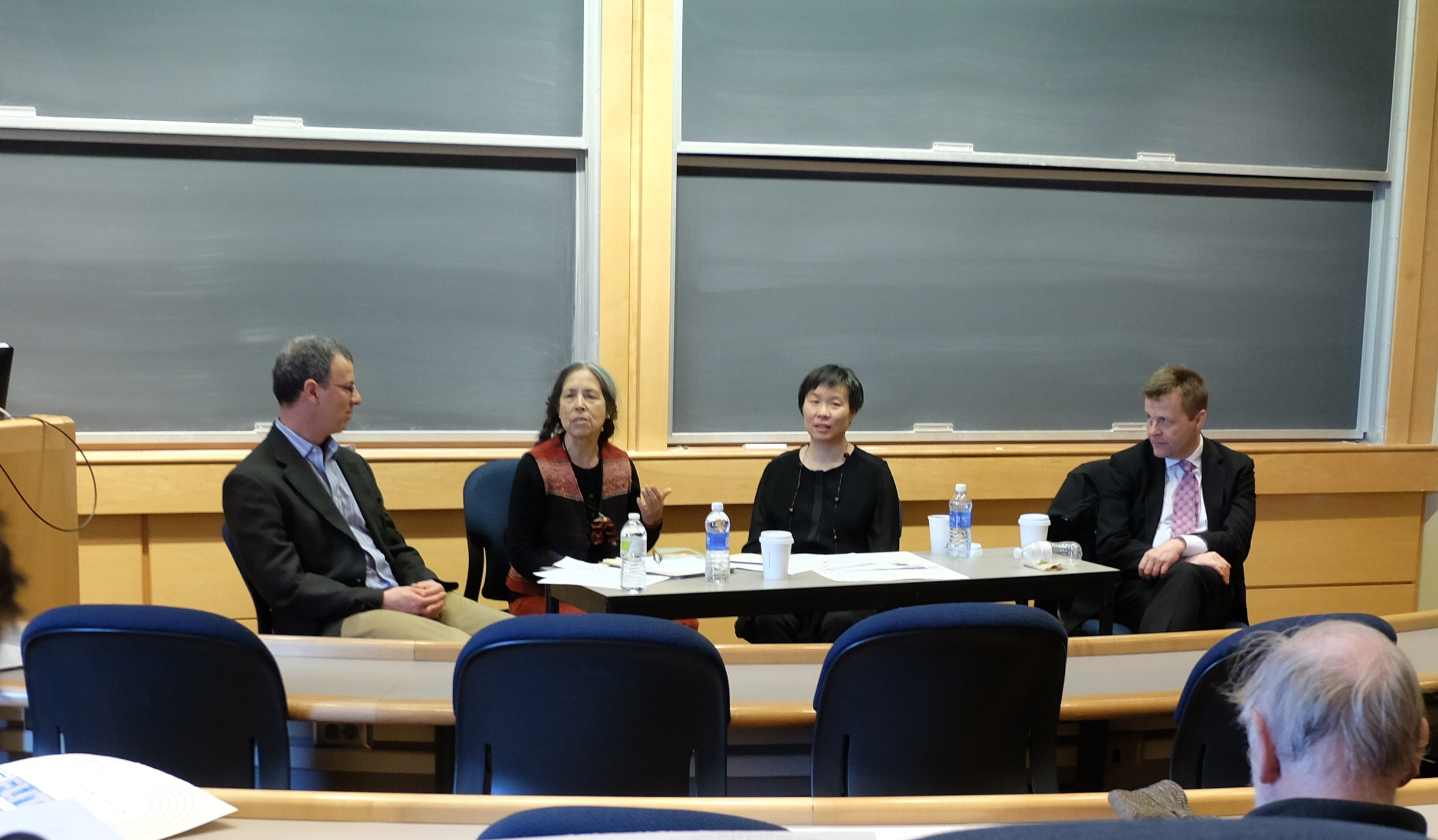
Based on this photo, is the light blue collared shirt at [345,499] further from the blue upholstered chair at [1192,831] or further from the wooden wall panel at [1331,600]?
the wooden wall panel at [1331,600]

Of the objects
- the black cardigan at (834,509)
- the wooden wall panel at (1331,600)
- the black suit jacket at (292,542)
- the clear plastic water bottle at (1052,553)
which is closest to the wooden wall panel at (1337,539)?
the wooden wall panel at (1331,600)

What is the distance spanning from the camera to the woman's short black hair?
362 centimetres

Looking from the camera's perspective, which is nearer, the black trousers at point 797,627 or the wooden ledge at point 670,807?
the wooden ledge at point 670,807

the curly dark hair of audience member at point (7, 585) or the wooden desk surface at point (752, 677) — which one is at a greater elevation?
the curly dark hair of audience member at point (7, 585)

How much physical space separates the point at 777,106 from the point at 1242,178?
2.26 metres

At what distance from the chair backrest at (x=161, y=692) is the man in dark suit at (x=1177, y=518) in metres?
2.68

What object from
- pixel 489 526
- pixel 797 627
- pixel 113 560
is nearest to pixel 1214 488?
pixel 797 627

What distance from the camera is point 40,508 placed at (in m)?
2.75

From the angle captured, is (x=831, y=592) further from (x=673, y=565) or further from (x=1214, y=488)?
(x=1214, y=488)

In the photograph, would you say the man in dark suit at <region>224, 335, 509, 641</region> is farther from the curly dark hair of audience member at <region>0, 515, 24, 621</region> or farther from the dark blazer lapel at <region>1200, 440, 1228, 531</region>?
the dark blazer lapel at <region>1200, 440, 1228, 531</region>

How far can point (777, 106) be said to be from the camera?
14.8 feet

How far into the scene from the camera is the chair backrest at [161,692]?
179cm

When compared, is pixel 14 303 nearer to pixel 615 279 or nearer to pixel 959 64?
pixel 615 279

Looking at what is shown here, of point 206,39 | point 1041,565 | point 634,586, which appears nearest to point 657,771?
point 634,586
